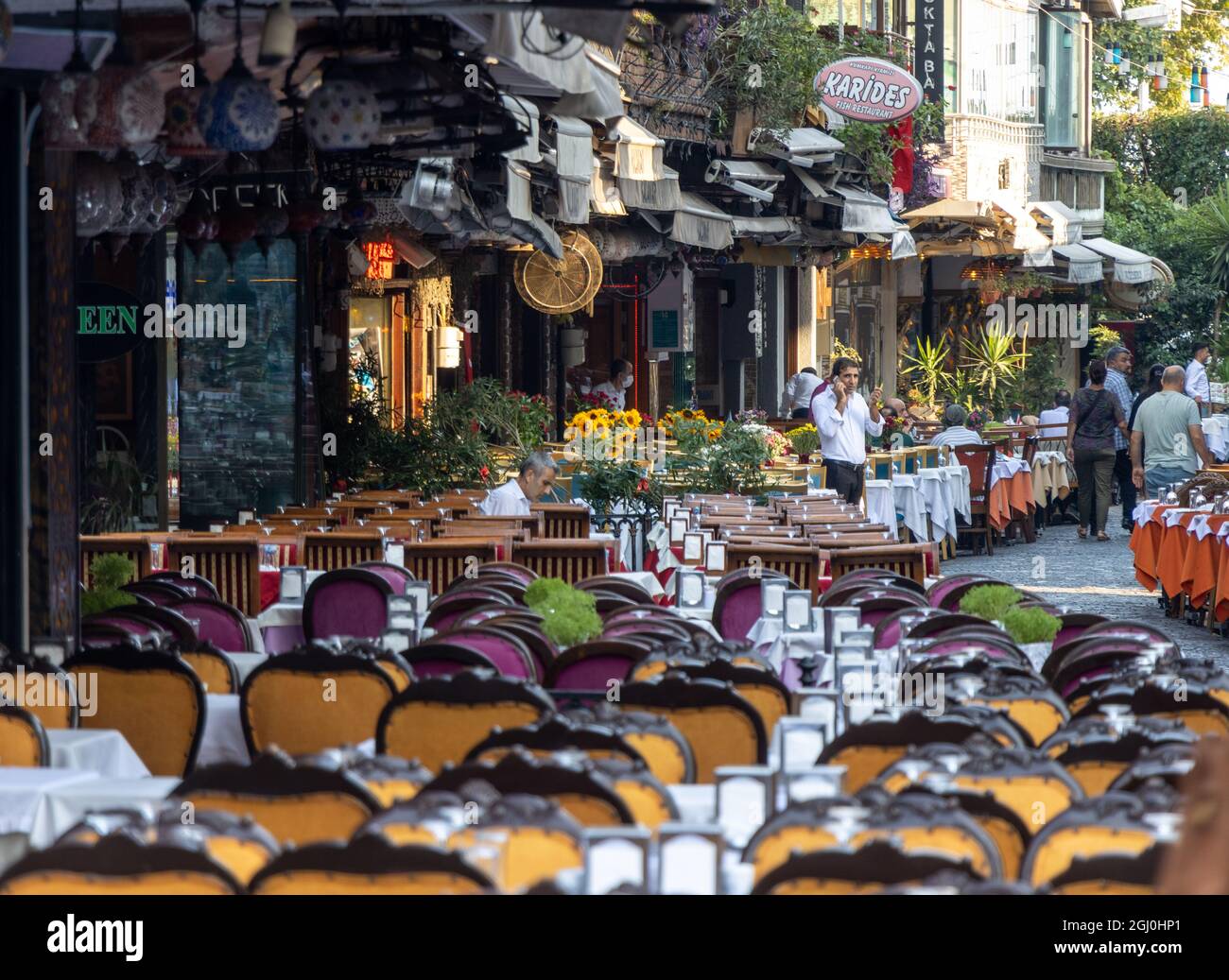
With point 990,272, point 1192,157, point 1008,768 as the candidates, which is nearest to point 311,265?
point 1008,768

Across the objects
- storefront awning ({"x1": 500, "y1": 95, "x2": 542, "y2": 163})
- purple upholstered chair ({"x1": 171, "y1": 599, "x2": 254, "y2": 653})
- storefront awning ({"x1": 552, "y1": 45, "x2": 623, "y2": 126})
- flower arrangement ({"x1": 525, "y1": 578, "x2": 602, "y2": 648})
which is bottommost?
purple upholstered chair ({"x1": 171, "y1": 599, "x2": 254, "y2": 653})

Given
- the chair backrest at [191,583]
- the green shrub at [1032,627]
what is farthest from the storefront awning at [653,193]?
the green shrub at [1032,627]

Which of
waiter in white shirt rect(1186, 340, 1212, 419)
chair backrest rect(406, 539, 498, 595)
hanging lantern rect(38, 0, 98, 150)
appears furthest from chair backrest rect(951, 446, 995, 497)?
hanging lantern rect(38, 0, 98, 150)

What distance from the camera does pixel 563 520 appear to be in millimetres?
12945

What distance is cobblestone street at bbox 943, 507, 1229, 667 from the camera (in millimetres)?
14250

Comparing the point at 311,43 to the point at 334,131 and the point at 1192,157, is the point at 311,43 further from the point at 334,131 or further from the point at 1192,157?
the point at 1192,157

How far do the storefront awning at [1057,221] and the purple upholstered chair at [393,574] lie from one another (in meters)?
25.6

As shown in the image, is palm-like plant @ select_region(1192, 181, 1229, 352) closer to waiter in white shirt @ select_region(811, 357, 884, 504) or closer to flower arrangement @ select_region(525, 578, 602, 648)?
waiter in white shirt @ select_region(811, 357, 884, 504)

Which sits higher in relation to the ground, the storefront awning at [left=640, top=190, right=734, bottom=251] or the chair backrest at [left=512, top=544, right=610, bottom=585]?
the storefront awning at [left=640, top=190, right=734, bottom=251]

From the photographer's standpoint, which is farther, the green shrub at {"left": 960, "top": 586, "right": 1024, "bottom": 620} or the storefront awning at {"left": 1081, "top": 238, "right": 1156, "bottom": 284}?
the storefront awning at {"left": 1081, "top": 238, "right": 1156, "bottom": 284}

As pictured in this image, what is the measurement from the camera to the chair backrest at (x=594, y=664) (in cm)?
655

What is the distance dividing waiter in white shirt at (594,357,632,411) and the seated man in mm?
4894

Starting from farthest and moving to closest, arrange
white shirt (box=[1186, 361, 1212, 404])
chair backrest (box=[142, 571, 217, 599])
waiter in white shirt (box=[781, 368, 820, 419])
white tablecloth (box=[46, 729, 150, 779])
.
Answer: waiter in white shirt (box=[781, 368, 820, 419]) < white shirt (box=[1186, 361, 1212, 404]) < chair backrest (box=[142, 571, 217, 599]) < white tablecloth (box=[46, 729, 150, 779])
